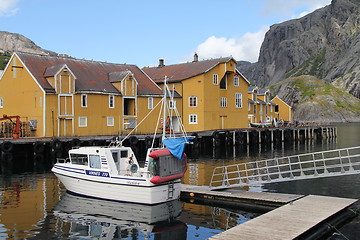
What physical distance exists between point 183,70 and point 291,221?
52.8m

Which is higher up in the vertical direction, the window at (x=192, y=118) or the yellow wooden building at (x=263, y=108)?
the yellow wooden building at (x=263, y=108)

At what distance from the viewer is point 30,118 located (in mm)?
48938

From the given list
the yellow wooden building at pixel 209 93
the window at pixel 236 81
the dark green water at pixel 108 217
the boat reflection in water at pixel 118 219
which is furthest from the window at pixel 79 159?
the window at pixel 236 81

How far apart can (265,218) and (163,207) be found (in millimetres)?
6469

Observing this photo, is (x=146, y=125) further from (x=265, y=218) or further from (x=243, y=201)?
(x=265, y=218)

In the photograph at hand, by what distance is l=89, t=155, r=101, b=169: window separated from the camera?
24.4 meters

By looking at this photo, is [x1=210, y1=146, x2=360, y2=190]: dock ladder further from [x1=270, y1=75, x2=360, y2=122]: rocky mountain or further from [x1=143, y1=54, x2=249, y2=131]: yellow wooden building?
[x1=270, y1=75, x2=360, y2=122]: rocky mountain

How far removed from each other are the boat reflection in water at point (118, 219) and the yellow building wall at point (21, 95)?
26.0 meters

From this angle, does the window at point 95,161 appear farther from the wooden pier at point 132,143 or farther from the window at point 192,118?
the window at point 192,118

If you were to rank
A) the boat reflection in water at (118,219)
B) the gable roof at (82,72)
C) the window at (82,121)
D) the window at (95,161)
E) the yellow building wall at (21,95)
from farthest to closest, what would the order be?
the window at (82,121)
the gable roof at (82,72)
the yellow building wall at (21,95)
the window at (95,161)
the boat reflection in water at (118,219)

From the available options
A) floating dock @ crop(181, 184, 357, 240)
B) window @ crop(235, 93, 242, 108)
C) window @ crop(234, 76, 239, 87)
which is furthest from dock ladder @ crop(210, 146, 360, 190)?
window @ crop(234, 76, 239, 87)

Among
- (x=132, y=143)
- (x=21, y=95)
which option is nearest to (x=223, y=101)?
(x=132, y=143)

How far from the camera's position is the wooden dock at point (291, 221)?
Answer: 15.5m

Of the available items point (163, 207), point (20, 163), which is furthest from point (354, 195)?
point (20, 163)
